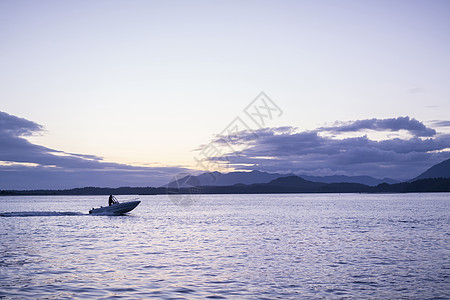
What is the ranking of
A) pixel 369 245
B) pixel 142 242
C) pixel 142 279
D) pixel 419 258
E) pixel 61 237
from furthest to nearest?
pixel 61 237 → pixel 142 242 → pixel 369 245 → pixel 419 258 → pixel 142 279

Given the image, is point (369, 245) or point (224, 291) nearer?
point (224, 291)

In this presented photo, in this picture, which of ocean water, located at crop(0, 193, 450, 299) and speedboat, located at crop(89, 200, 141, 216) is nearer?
ocean water, located at crop(0, 193, 450, 299)

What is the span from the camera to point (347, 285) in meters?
18.5

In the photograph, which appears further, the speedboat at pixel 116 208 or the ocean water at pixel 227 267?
the speedboat at pixel 116 208

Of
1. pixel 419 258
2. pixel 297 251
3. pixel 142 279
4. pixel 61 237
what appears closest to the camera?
pixel 142 279

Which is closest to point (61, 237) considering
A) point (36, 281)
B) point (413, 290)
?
point (36, 281)

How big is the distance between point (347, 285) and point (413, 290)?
9.01 feet

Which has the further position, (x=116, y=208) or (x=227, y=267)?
(x=116, y=208)

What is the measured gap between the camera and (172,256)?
2714 centimetres

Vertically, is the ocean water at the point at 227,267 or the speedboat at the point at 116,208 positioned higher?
the speedboat at the point at 116,208

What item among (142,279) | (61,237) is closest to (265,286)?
(142,279)

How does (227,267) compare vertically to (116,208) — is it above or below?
below

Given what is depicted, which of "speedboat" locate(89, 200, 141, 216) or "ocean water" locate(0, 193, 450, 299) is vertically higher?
"speedboat" locate(89, 200, 141, 216)

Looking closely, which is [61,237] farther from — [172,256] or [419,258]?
[419,258]
